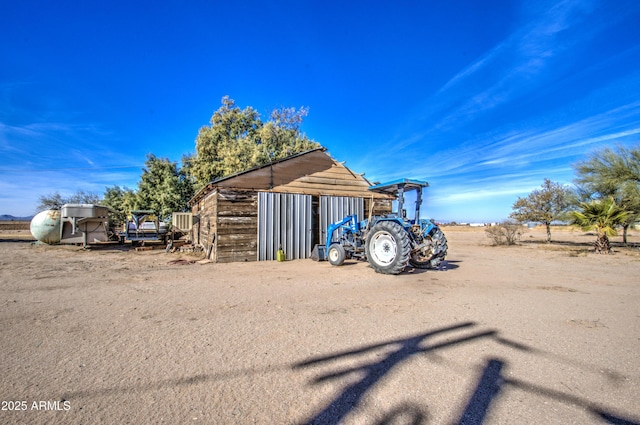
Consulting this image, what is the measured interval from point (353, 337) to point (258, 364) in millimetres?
1232

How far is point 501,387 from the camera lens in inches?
101

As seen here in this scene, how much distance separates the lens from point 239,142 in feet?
79.0

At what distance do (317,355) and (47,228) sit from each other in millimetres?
21442

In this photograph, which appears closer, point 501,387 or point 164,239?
point 501,387

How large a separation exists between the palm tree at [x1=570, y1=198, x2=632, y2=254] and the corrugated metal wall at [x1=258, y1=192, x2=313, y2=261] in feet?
A: 44.0

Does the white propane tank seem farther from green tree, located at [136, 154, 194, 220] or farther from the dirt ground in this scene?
the dirt ground

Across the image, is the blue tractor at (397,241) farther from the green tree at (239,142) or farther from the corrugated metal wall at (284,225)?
the green tree at (239,142)

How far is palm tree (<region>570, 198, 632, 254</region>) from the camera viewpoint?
537 inches

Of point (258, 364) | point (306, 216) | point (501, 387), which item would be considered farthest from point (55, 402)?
point (306, 216)

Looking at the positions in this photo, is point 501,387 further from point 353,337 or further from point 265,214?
point 265,214

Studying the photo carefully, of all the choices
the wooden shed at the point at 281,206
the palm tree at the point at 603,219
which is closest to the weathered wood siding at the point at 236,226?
the wooden shed at the point at 281,206

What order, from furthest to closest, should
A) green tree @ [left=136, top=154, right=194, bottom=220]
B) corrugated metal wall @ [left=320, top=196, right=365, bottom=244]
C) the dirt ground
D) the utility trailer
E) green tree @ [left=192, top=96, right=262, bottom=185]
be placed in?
green tree @ [left=136, top=154, right=194, bottom=220] < green tree @ [left=192, top=96, right=262, bottom=185] < the utility trailer < corrugated metal wall @ [left=320, top=196, right=365, bottom=244] < the dirt ground

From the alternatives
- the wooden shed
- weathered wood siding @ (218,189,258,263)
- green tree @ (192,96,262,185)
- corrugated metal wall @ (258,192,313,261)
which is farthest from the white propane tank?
corrugated metal wall @ (258,192,313,261)

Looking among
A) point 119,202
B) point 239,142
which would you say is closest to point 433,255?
point 239,142
